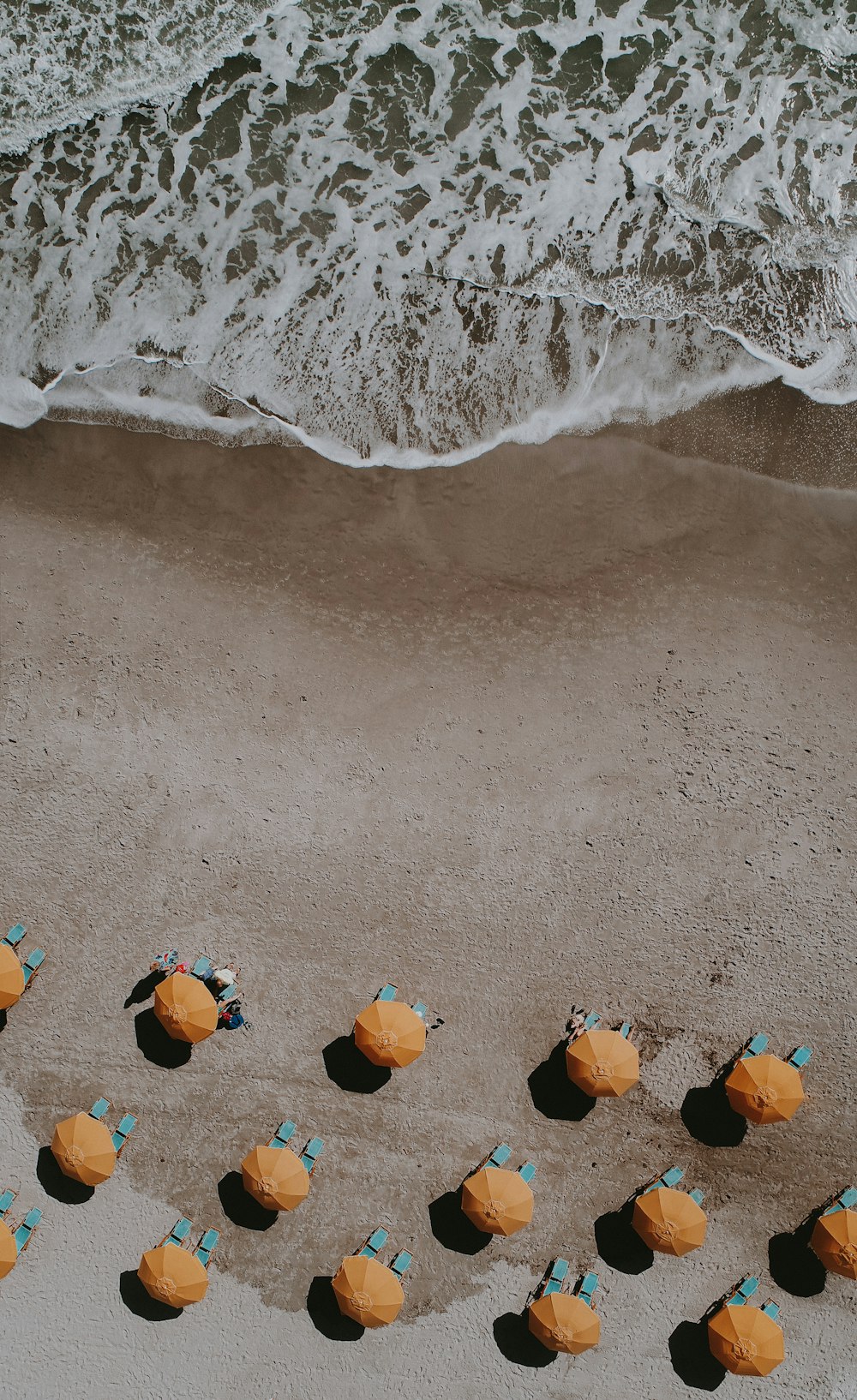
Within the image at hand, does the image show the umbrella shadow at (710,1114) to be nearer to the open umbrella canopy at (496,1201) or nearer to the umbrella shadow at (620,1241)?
the umbrella shadow at (620,1241)

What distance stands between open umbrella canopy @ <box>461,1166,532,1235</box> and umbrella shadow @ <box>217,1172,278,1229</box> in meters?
2.09

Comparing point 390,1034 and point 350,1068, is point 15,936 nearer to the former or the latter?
point 350,1068

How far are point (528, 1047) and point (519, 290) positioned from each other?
25.4 feet

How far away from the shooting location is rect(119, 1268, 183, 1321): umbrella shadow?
761 cm

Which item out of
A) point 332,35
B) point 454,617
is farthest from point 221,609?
point 332,35

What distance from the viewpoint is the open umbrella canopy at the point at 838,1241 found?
7273 mm

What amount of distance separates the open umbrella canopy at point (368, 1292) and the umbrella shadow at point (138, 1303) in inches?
70.1

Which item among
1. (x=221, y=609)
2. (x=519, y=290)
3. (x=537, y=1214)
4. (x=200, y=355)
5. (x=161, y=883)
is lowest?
(x=537, y=1214)

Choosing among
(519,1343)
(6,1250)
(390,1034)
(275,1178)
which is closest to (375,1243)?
(275,1178)

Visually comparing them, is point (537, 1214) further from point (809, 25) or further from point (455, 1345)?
point (809, 25)

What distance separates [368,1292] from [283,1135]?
1.57 metres

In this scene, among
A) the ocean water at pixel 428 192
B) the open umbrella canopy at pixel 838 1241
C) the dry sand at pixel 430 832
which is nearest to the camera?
the open umbrella canopy at pixel 838 1241

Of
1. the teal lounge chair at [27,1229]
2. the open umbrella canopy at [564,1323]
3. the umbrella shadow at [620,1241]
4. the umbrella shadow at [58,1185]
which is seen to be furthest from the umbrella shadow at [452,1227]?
the teal lounge chair at [27,1229]

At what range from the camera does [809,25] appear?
789cm
